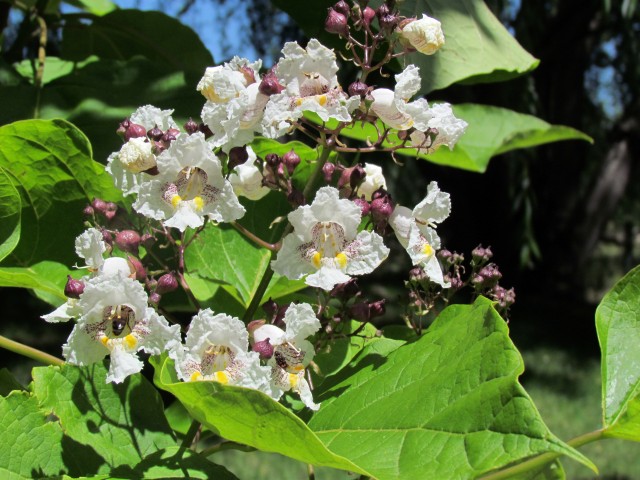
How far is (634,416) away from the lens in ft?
2.21

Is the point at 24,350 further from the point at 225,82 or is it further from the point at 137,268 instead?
the point at 225,82

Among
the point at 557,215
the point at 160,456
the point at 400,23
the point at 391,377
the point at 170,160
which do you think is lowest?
the point at 557,215

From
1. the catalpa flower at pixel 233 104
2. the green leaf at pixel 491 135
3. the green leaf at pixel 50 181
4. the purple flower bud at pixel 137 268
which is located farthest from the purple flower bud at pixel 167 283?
the green leaf at pixel 491 135

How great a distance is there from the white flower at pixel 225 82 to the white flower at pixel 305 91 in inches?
1.5

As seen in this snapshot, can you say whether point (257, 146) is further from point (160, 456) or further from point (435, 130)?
point (160, 456)

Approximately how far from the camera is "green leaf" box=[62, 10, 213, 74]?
136 centimetres

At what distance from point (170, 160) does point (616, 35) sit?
493 centimetres

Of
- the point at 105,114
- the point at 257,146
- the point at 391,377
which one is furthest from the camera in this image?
the point at 105,114

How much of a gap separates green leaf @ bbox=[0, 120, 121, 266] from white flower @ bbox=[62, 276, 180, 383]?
0.27 m

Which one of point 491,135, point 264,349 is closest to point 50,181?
point 264,349

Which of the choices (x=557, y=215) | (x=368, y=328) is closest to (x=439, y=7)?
(x=368, y=328)

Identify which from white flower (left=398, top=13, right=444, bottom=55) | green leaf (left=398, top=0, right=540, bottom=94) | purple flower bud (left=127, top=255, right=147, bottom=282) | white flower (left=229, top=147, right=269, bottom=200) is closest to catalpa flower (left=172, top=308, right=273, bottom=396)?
purple flower bud (left=127, top=255, right=147, bottom=282)

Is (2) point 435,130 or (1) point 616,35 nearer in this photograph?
(2) point 435,130

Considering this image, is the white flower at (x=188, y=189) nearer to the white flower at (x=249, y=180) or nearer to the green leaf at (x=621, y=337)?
the white flower at (x=249, y=180)
